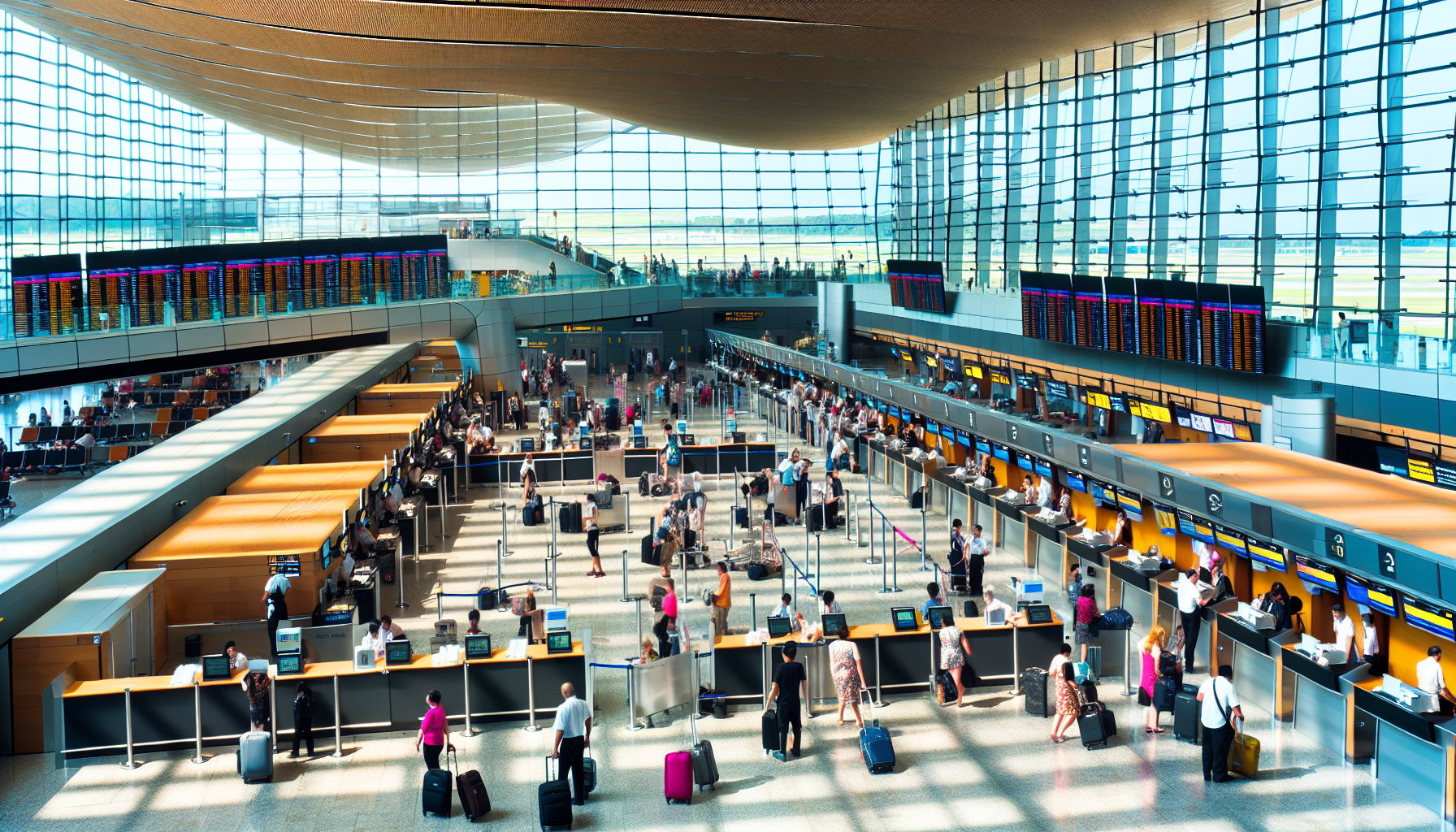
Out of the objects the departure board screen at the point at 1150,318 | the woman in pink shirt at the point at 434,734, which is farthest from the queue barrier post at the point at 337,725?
the departure board screen at the point at 1150,318

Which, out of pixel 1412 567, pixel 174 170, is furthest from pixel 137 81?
pixel 1412 567

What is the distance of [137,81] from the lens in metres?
40.6

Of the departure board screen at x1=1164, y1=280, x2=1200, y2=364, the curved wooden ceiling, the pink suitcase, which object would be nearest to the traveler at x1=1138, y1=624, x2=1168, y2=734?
the pink suitcase

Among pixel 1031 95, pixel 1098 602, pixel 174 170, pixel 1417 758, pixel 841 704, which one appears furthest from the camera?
pixel 174 170

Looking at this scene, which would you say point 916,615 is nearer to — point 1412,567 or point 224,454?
point 1412,567

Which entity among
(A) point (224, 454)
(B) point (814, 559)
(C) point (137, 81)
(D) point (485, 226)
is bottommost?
(B) point (814, 559)

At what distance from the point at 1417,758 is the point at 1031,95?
25868mm

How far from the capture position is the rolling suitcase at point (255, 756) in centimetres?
951

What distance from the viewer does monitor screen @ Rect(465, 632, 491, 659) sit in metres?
10.9

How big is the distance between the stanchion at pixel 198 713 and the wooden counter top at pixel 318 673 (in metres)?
0.09

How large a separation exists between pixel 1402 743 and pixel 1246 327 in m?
11.1

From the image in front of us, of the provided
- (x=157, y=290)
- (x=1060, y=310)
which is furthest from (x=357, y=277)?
(x=1060, y=310)

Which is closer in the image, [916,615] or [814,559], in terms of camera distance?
[916,615]

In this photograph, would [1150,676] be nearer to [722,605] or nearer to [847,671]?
[847,671]
